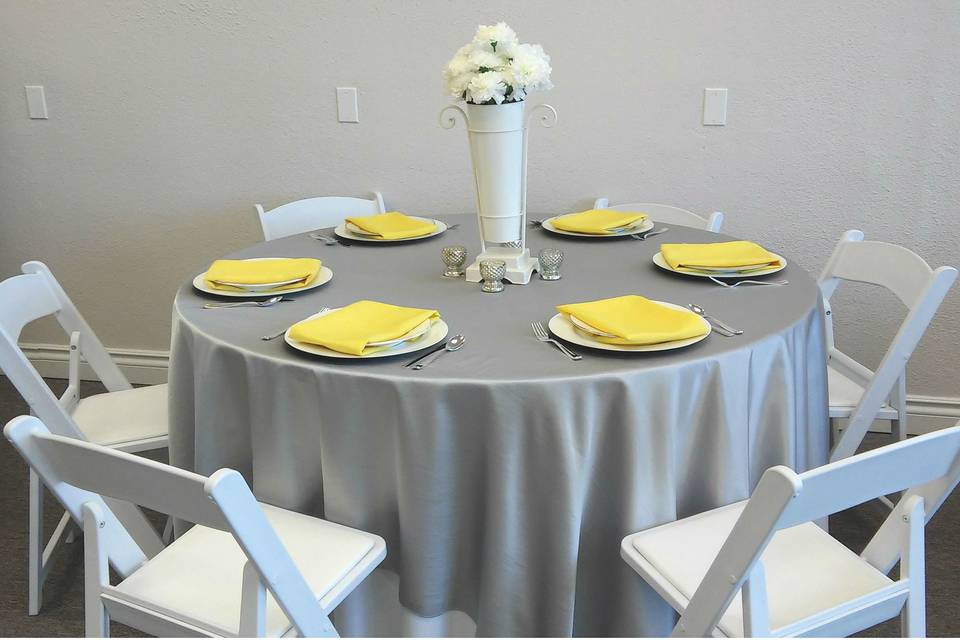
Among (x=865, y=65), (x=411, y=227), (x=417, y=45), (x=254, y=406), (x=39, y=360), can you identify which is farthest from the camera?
(x=39, y=360)

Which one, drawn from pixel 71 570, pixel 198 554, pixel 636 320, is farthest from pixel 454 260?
pixel 71 570

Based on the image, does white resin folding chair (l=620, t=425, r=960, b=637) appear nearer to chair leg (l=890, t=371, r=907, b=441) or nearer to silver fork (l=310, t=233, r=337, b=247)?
chair leg (l=890, t=371, r=907, b=441)

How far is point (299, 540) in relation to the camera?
5.29ft

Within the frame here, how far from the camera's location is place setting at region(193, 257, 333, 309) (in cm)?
204

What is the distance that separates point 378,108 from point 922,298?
2.10 metres

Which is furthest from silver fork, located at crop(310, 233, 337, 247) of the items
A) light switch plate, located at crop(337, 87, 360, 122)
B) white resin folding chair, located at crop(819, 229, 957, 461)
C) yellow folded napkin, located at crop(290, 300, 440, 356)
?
white resin folding chair, located at crop(819, 229, 957, 461)

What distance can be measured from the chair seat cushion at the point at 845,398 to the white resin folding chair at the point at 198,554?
138 centimetres

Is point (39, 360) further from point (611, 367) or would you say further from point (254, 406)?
point (611, 367)

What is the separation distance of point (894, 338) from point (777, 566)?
108cm

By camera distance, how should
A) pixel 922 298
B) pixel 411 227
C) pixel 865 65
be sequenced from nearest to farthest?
pixel 922 298 < pixel 411 227 < pixel 865 65

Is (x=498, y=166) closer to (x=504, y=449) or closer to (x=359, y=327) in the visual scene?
(x=359, y=327)

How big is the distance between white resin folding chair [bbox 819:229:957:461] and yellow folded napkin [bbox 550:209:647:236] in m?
0.61

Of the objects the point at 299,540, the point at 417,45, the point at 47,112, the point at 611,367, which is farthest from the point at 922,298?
the point at 47,112

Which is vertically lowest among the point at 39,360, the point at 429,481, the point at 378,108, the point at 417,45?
the point at 39,360
